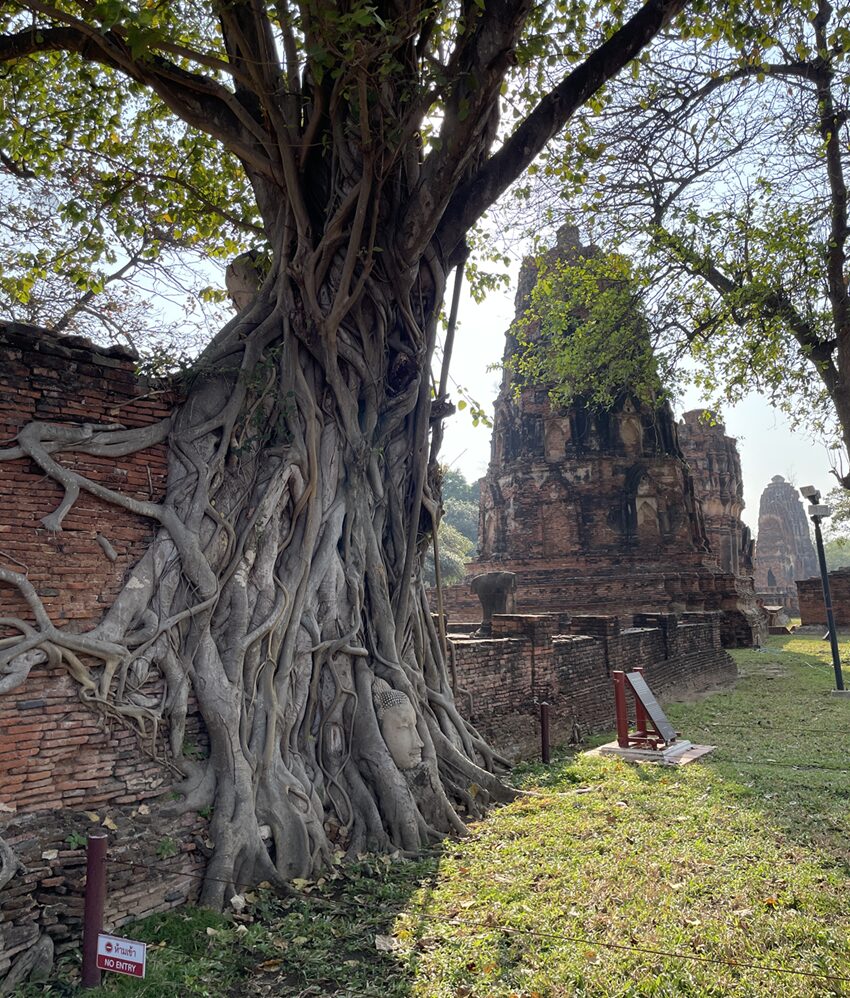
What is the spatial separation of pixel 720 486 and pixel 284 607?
35.2m

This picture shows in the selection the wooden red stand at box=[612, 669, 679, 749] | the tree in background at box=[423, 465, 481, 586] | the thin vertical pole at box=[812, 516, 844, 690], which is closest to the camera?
the wooden red stand at box=[612, 669, 679, 749]

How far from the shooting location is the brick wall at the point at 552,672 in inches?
290

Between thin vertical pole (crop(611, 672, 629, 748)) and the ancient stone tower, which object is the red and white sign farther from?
the ancient stone tower

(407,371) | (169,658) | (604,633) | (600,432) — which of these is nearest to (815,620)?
(600,432)

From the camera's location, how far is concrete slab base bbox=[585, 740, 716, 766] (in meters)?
7.02

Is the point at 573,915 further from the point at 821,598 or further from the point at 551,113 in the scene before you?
the point at 821,598

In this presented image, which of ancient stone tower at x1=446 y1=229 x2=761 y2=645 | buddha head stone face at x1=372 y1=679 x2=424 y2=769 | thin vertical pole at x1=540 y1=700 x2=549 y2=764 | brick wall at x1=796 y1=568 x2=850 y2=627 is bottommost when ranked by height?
thin vertical pole at x1=540 y1=700 x2=549 y2=764

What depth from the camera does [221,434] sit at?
4.89 m

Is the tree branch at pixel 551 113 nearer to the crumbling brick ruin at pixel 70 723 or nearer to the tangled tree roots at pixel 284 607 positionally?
the tangled tree roots at pixel 284 607

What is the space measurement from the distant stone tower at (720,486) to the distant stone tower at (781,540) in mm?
13073

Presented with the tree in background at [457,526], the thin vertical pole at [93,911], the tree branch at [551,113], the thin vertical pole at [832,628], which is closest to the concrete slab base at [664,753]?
the tree branch at [551,113]

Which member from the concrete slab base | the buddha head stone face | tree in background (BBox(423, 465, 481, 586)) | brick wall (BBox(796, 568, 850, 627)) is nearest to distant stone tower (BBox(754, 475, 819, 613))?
tree in background (BBox(423, 465, 481, 586))

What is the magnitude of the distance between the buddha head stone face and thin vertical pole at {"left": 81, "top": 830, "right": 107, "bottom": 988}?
7.12ft

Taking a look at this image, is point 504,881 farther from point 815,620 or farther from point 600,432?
point 815,620
